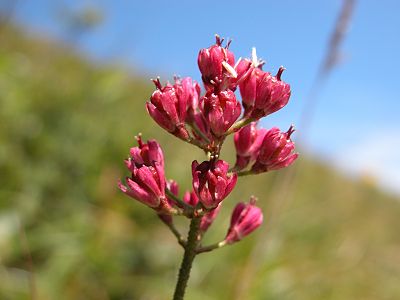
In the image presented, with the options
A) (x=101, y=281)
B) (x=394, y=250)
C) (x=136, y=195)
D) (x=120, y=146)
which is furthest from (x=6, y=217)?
(x=394, y=250)

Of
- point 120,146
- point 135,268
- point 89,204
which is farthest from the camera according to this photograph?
point 120,146

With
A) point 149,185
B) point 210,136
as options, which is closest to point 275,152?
point 210,136

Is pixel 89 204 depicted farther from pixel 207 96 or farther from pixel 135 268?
pixel 207 96

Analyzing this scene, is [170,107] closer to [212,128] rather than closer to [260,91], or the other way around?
[212,128]

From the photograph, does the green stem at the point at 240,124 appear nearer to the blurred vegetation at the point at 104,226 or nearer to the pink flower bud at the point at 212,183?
the pink flower bud at the point at 212,183

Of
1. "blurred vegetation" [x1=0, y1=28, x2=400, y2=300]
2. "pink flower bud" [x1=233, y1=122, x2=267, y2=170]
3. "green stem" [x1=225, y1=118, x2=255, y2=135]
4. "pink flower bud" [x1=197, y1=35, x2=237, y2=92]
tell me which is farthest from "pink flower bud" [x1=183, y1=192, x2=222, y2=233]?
"blurred vegetation" [x1=0, y1=28, x2=400, y2=300]

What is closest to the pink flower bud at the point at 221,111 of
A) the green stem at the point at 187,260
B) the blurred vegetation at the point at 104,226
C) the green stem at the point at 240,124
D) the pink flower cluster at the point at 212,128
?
the pink flower cluster at the point at 212,128
